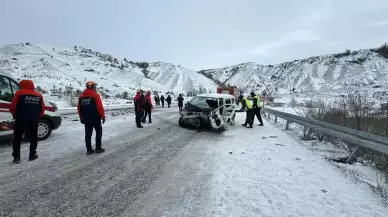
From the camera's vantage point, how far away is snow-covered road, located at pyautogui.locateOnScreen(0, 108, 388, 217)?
335cm

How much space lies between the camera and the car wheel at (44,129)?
24.1ft

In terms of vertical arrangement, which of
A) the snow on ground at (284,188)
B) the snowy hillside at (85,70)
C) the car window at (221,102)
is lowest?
the snow on ground at (284,188)

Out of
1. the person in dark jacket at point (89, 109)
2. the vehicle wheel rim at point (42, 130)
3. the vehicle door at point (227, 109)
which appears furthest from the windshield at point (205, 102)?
the vehicle wheel rim at point (42, 130)

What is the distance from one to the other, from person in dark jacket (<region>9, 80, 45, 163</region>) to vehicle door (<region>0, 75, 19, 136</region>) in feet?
4.70

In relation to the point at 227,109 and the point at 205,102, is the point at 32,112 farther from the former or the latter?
the point at 227,109

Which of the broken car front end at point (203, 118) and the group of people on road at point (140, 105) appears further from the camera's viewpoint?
the group of people on road at point (140, 105)

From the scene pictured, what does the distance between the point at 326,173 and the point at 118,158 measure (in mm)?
4460

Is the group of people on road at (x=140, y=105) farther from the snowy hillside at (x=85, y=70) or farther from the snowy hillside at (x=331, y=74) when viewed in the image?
Answer: the snowy hillside at (x=331, y=74)

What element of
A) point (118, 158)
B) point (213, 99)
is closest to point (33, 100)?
point (118, 158)

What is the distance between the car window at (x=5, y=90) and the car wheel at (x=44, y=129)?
108 cm

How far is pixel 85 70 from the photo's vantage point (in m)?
93.9

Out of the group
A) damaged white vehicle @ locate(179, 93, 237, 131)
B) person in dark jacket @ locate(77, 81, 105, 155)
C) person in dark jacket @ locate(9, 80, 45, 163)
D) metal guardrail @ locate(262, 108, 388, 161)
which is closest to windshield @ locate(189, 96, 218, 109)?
damaged white vehicle @ locate(179, 93, 237, 131)

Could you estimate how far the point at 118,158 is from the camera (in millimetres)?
5699

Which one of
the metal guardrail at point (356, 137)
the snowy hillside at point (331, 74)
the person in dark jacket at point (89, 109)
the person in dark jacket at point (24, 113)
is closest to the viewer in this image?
the metal guardrail at point (356, 137)
